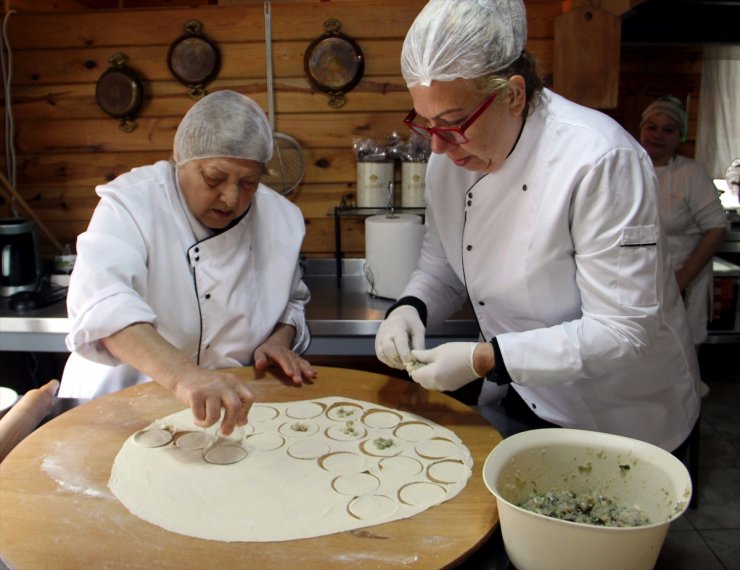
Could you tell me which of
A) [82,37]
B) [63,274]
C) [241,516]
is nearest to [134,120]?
[82,37]

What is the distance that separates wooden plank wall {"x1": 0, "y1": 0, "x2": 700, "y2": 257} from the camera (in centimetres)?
276

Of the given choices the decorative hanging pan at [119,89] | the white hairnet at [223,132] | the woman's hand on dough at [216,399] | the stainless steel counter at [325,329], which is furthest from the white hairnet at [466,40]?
the decorative hanging pan at [119,89]

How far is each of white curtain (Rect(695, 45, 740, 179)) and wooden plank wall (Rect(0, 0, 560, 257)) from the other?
1.27 metres

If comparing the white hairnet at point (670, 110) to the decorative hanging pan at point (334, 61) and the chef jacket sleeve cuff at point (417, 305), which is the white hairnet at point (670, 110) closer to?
the decorative hanging pan at point (334, 61)

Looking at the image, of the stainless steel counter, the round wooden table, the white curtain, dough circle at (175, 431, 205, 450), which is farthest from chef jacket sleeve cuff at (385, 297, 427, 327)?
the white curtain

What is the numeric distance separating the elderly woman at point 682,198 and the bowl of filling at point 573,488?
2.30m

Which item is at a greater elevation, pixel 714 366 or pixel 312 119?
pixel 312 119

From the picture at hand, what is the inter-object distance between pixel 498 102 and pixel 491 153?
0.11m

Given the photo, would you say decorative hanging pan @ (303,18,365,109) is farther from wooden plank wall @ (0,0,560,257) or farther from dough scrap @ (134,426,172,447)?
dough scrap @ (134,426,172,447)

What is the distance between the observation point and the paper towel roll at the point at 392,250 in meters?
2.52

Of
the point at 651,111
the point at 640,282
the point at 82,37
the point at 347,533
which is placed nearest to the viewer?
the point at 347,533

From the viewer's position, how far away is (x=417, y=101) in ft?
4.24

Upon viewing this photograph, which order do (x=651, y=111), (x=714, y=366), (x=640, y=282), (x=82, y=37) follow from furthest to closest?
(x=714, y=366)
(x=651, y=111)
(x=82, y=37)
(x=640, y=282)

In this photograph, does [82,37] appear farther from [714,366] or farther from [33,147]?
[714,366]
